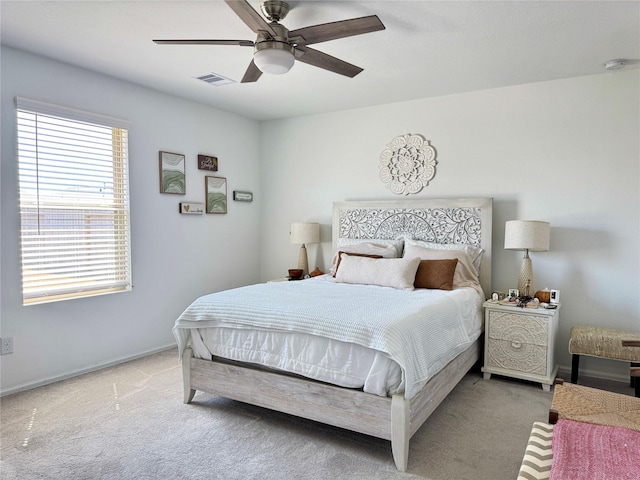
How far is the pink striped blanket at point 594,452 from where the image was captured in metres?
1.45

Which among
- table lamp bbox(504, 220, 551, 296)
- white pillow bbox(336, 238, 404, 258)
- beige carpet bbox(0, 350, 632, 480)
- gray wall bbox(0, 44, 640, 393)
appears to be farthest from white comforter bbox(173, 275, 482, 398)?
gray wall bbox(0, 44, 640, 393)

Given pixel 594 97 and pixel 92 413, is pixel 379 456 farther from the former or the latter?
pixel 594 97

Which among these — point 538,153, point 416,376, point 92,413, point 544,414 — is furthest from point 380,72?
point 92,413

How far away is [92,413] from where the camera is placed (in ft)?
9.36

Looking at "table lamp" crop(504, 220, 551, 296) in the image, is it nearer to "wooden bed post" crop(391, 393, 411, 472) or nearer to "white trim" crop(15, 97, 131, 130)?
"wooden bed post" crop(391, 393, 411, 472)

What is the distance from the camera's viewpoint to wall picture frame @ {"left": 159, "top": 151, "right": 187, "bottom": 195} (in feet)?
13.8

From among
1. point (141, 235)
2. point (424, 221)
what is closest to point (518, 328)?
point (424, 221)

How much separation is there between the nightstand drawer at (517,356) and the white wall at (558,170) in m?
0.61

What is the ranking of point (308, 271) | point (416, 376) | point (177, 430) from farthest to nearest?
point (308, 271)
point (177, 430)
point (416, 376)

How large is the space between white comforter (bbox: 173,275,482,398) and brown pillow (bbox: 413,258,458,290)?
0.44 feet

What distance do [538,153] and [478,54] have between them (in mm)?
1174

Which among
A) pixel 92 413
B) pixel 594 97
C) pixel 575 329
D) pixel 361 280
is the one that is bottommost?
pixel 92 413

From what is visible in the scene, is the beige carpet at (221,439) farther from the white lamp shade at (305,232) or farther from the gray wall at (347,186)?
the white lamp shade at (305,232)

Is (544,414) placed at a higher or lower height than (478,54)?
lower
